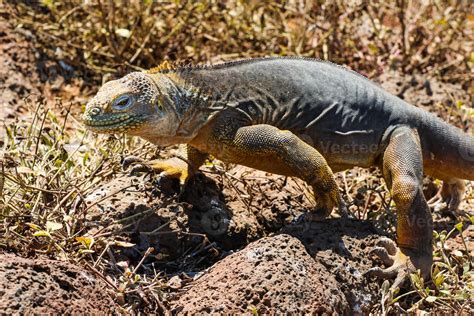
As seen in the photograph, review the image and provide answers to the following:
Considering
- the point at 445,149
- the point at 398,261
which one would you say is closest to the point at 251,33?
the point at 445,149

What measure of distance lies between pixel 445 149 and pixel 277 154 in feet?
5.29

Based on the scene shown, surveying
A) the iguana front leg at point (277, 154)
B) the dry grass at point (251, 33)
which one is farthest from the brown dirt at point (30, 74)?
the iguana front leg at point (277, 154)

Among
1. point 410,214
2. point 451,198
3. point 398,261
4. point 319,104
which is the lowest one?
point 451,198

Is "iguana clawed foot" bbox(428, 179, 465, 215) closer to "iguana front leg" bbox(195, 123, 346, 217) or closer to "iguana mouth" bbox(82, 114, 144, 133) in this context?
"iguana front leg" bbox(195, 123, 346, 217)

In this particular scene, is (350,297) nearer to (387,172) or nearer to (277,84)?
(387,172)

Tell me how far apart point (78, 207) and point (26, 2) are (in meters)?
4.49

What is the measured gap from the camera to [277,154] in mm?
5691

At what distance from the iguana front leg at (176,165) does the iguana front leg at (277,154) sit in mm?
323

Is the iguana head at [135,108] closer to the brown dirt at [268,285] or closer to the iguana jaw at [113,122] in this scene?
the iguana jaw at [113,122]

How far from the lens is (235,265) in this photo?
17.0 feet

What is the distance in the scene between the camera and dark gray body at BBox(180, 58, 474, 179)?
240 inches

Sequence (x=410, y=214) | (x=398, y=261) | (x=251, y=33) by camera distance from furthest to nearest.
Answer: (x=251, y=33) → (x=410, y=214) → (x=398, y=261)

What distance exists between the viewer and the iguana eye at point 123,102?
5648mm

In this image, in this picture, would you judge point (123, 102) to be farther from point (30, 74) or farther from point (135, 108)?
point (30, 74)
